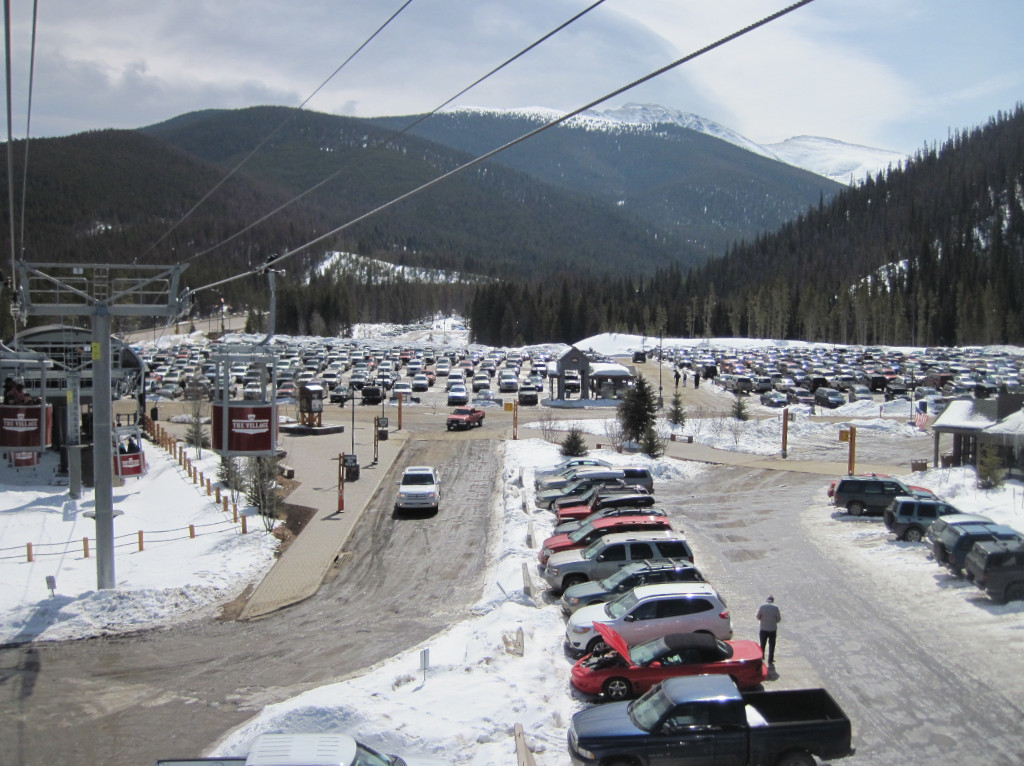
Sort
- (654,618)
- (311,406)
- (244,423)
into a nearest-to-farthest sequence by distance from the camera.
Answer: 1. (654,618)
2. (244,423)
3. (311,406)

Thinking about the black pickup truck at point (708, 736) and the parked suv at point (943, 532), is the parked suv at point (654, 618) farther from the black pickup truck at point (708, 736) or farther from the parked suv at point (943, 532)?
the parked suv at point (943, 532)

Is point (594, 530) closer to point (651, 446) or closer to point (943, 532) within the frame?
point (943, 532)

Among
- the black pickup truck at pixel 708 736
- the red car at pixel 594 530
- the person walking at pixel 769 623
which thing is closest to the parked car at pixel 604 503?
the red car at pixel 594 530

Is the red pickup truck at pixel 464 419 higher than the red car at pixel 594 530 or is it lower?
higher

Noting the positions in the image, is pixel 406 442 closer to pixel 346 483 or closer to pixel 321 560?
pixel 346 483

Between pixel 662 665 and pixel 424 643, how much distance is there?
203 inches

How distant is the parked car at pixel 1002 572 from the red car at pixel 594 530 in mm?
7068

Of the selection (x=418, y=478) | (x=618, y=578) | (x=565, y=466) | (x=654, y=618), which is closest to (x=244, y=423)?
(x=618, y=578)

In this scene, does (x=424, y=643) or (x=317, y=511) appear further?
(x=317, y=511)

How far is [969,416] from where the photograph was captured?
32.6 meters

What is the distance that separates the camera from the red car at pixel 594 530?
19500 millimetres

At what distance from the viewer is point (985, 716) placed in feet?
36.3

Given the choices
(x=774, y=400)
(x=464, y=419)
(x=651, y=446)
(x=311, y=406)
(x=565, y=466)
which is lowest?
(x=565, y=466)

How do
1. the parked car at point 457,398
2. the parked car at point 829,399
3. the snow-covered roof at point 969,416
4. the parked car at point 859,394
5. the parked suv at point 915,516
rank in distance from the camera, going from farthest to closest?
the parked car at point 859,394 → the parked car at point 457,398 → the parked car at point 829,399 → the snow-covered roof at point 969,416 → the parked suv at point 915,516
